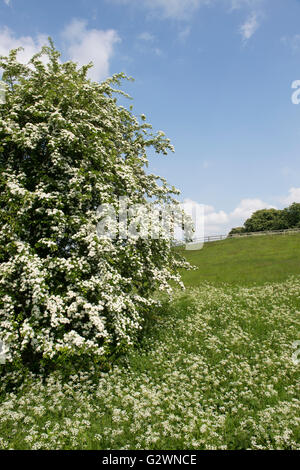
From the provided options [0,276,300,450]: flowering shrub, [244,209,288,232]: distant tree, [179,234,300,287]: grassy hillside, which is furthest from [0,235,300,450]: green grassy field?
[244,209,288,232]: distant tree

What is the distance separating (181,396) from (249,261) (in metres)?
39.9

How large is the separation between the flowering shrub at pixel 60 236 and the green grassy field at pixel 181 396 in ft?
3.71

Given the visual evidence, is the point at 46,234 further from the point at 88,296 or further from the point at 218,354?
the point at 218,354

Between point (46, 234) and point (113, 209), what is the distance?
2618 mm

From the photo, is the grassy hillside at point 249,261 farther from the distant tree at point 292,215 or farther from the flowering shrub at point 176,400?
the distant tree at point 292,215

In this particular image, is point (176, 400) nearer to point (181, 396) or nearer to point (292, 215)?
point (181, 396)

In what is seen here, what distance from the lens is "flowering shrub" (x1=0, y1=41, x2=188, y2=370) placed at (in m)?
9.53

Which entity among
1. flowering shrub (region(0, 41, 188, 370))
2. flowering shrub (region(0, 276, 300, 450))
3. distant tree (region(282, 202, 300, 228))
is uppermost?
distant tree (region(282, 202, 300, 228))

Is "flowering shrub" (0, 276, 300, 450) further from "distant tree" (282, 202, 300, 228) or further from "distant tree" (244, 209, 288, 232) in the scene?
"distant tree" (244, 209, 288, 232)

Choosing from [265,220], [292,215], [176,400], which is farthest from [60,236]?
[265,220]

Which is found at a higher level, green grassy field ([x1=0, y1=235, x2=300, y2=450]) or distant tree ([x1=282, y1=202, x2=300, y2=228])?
distant tree ([x1=282, y1=202, x2=300, y2=228])

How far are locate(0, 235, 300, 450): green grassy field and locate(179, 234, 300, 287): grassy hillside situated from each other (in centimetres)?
820

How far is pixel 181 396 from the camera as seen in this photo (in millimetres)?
8703
